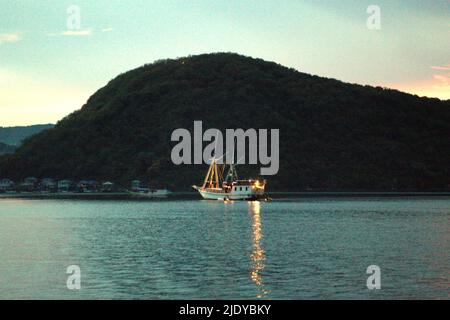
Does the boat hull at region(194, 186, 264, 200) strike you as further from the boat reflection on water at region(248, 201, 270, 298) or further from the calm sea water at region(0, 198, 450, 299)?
the boat reflection on water at region(248, 201, 270, 298)

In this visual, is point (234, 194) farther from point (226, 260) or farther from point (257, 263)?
point (257, 263)

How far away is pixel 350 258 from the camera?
184ft

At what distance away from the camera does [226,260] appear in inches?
2174

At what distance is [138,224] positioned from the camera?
9738 centimetres

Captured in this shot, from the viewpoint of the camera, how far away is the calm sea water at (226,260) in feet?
136

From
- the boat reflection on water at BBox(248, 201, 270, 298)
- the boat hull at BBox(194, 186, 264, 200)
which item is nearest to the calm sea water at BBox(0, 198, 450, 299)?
the boat reflection on water at BBox(248, 201, 270, 298)

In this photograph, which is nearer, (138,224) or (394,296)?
(394,296)

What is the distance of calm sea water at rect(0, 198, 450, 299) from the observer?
41.3 meters

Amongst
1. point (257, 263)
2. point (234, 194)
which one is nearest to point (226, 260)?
point (257, 263)
